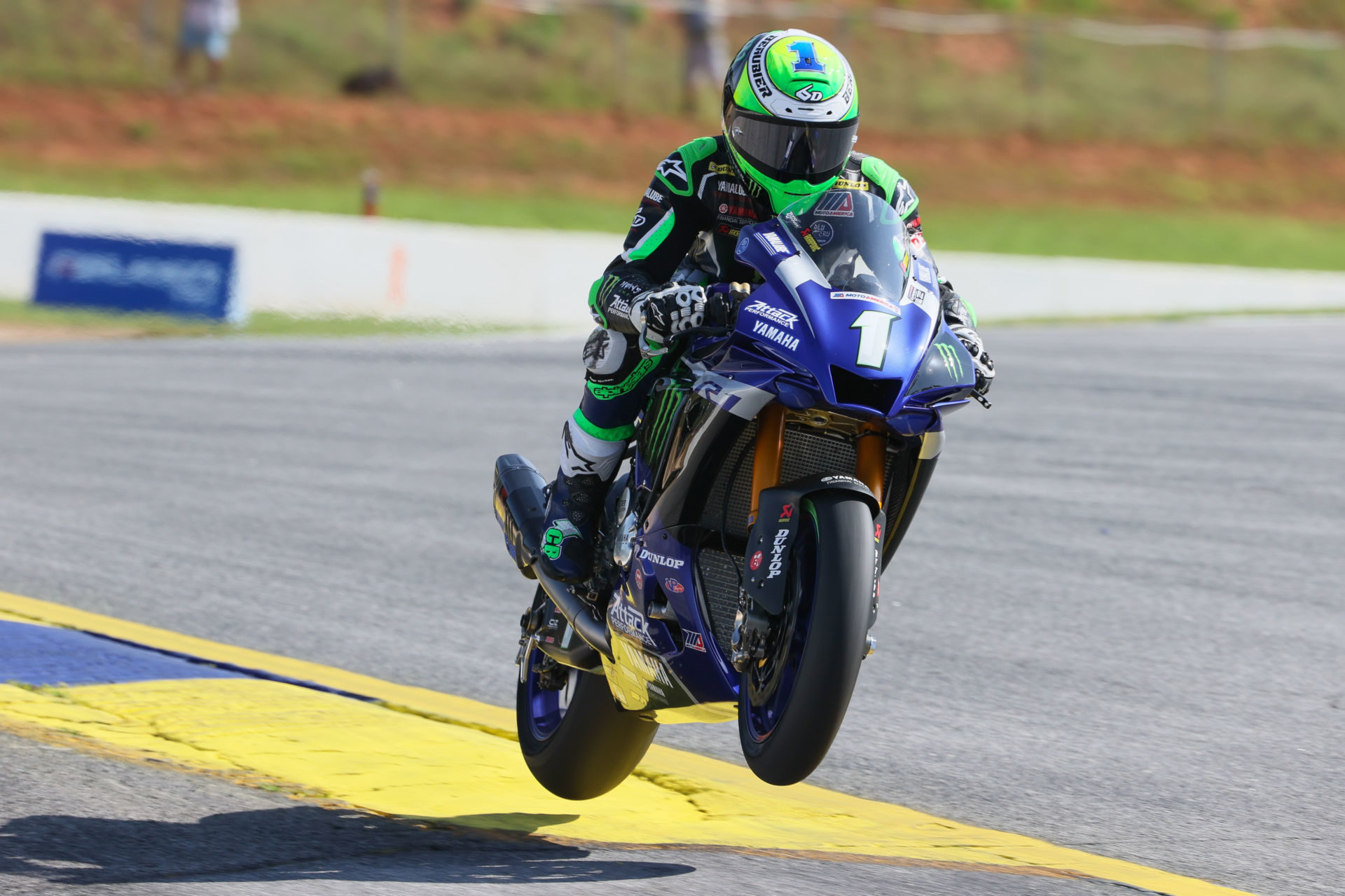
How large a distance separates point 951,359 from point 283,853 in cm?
207

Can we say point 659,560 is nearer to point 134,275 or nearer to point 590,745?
point 590,745

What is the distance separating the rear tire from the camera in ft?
17.3

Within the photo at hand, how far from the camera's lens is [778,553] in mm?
4270

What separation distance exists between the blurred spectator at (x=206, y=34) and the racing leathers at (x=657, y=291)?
84.7 feet

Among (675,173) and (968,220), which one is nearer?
(675,173)

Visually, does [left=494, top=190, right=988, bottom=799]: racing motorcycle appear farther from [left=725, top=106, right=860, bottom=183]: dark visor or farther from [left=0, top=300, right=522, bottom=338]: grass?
[left=0, top=300, right=522, bottom=338]: grass

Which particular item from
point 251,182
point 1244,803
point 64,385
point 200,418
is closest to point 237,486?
point 200,418

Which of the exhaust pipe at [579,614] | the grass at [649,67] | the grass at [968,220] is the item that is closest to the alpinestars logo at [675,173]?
the exhaust pipe at [579,614]

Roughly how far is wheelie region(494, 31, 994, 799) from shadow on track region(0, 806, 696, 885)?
1.42 feet

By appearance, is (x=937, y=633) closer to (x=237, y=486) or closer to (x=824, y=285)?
(x=824, y=285)

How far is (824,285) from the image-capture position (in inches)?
173

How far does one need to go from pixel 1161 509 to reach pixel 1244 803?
4.96 m

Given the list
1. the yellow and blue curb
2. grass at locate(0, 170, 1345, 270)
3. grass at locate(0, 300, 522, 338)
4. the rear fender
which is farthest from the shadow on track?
grass at locate(0, 170, 1345, 270)

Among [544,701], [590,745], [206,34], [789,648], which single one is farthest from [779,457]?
[206,34]
